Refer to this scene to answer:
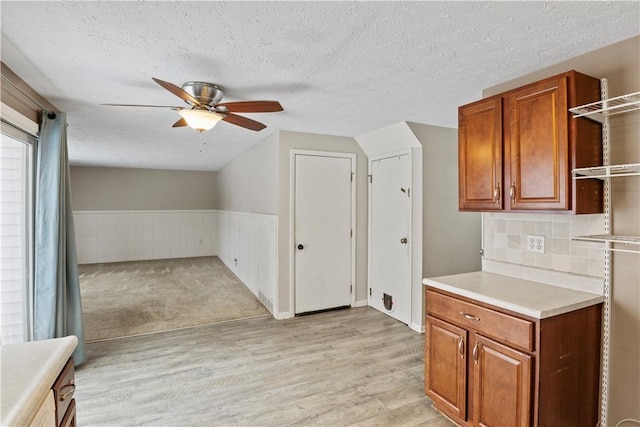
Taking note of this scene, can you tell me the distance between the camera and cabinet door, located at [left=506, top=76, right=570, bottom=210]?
5.84 ft

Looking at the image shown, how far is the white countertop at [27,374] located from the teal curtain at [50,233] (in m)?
Result: 1.79

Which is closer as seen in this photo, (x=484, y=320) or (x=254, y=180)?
(x=484, y=320)

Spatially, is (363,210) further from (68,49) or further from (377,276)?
(68,49)

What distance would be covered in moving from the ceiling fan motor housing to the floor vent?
262 cm

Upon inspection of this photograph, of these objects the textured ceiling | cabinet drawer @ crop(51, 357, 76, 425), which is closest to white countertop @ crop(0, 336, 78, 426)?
cabinet drawer @ crop(51, 357, 76, 425)

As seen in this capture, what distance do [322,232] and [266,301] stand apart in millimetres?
1237

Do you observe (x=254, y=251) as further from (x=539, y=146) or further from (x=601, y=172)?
(x=601, y=172)

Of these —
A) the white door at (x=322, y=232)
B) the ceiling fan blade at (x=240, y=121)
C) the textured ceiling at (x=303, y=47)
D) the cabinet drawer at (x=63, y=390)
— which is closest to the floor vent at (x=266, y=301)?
the white door at (x=322, y=232)

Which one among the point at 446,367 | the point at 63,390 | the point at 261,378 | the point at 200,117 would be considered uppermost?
the point at 200,117

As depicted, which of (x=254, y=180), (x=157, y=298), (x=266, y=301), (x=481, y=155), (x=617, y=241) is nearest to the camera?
(x=617, y=241)

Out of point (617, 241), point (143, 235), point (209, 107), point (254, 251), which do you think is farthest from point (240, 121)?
point (143, 235)

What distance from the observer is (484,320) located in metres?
1.82

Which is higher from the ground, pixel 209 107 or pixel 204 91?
pixel 204 91

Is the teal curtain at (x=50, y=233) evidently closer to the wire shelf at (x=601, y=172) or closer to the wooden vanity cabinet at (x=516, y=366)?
the wooden vanity cabinet at (x=516, y=366)
